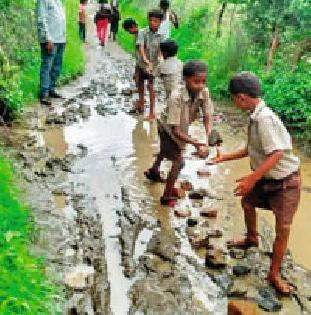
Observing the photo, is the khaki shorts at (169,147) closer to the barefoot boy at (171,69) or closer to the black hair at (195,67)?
the black hair at (195,67)

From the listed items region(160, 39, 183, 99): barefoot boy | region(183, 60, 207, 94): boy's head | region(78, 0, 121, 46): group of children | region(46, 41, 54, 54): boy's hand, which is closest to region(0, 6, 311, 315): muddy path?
region(160, 39, 183, 99): barefoot boy

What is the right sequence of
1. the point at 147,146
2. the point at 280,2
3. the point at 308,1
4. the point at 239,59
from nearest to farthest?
the point at 147,146 < the point at 308,1 < the point at 280,2 < the point at 239,59

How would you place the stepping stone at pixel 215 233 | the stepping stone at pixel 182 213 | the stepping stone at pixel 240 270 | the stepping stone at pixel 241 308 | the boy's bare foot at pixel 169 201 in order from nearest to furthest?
the stepping stone at pixel 241 308
the stepping stone at pixel 240 270
the stepping stone at pixel 215 233
the stepping stone at pixel 182 213
the boy's bare foot at pixel 169 201

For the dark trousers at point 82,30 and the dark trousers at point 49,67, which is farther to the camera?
the dark trousers at point 82,30

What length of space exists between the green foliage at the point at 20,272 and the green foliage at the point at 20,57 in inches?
127

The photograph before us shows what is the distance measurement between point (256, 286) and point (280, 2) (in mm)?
6272

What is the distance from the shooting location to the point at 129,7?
23547mm

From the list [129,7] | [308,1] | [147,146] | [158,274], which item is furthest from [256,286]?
[129,7]

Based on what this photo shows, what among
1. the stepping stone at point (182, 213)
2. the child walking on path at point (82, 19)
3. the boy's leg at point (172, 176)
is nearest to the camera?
the stepping stone at point (182, 213)

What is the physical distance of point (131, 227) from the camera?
213 inches

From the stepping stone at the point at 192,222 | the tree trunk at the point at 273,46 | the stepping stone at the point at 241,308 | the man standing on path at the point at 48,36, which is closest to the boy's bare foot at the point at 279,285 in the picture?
the stepping stone at the point at 241,308

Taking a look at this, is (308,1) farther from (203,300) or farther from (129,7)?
(129,7)

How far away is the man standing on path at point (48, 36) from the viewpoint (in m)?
9.09

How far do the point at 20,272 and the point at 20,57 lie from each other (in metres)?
7.01
